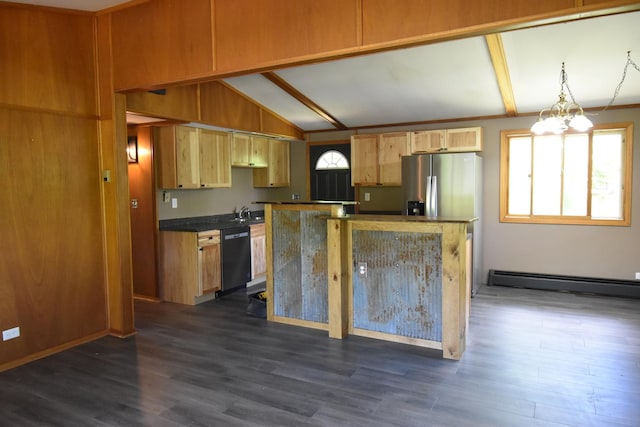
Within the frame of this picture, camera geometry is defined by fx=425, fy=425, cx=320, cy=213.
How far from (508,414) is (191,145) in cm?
442

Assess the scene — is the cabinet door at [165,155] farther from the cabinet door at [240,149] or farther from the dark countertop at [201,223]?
the cabinet door at [240,149]

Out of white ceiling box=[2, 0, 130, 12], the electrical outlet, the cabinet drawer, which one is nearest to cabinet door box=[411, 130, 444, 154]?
the cabinet drawer

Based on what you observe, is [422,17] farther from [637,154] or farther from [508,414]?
[637,154]

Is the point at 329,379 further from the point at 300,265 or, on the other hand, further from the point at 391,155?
the point at 391,155

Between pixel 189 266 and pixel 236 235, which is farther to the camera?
pixel 236 235

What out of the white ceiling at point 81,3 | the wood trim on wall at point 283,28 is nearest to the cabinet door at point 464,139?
the wood trim on wall at point 283,28

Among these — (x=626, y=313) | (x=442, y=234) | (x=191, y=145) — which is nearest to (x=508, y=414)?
(x=442, y=234)

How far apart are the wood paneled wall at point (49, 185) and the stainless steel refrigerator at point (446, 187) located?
149 inches

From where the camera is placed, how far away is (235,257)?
5.66 m

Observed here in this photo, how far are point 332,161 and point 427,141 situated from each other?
1712 mm

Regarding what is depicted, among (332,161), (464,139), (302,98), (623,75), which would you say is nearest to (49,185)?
(302,98)

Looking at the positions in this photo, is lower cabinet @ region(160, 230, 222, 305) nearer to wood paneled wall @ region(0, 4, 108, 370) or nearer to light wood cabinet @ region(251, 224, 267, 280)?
light wood cabinet @ region(251, 224, 267, 280)

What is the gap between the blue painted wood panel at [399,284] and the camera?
364 cm

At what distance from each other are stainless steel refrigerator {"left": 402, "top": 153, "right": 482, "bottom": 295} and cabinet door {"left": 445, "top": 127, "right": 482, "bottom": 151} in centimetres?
25
